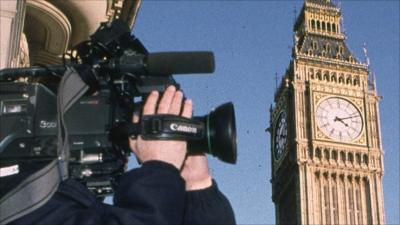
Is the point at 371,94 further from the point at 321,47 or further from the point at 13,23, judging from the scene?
the point at 13,23

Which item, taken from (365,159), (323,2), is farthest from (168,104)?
(323,2)

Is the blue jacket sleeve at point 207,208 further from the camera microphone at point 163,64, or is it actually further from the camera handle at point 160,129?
the camera microphone at point 163,64

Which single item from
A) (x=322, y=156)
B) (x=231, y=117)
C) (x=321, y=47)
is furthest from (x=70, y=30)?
(x=321, y=47)

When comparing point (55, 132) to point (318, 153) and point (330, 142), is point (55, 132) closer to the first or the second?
point (318, 153)

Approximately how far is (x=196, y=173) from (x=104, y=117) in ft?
1.14

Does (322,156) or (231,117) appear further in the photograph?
(322,156)

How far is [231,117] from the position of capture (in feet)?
7.28

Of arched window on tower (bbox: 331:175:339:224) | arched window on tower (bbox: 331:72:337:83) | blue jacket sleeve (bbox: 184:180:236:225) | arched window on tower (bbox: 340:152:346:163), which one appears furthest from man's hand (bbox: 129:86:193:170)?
arched window on tower (bbox: 331:72:337:83)

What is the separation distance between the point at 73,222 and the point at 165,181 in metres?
0.26

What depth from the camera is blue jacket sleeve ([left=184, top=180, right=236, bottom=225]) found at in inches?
87.9

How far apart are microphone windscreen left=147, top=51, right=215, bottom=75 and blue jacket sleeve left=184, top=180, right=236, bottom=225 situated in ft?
1.22

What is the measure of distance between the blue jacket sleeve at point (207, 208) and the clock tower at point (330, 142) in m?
46.1

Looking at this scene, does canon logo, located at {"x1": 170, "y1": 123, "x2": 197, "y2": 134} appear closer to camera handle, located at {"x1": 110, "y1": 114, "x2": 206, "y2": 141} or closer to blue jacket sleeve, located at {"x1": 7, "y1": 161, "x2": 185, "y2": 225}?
camera handle, located at {"x1": 110, "y1": 114, "x2": 206, "y2": 141}

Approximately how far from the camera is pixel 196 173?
2361 mm
